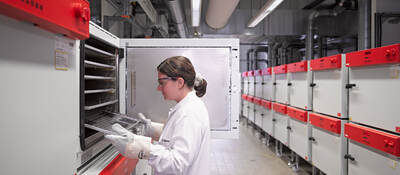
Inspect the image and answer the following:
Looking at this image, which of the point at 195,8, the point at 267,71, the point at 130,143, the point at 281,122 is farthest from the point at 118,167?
the point at 267,71

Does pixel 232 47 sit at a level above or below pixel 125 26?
below

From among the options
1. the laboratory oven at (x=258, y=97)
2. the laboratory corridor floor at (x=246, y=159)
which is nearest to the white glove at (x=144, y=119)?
the laboratory corridor floor at (x=246, y=159)

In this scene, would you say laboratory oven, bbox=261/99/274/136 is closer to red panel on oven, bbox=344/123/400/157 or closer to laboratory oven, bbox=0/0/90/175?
red panel on oven, bbox=344/123/400/157

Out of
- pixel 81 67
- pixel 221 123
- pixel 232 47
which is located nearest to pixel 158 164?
pixel 81 67

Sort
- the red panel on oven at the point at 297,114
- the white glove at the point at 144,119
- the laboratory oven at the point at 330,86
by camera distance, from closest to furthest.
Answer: the white glove at the point at 144,119 < the laboratory oven at the point at 330,86 < the red panel on oven at the point at 297,114

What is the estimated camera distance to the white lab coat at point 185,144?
1.21 meters

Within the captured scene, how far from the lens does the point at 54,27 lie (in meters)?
0.95

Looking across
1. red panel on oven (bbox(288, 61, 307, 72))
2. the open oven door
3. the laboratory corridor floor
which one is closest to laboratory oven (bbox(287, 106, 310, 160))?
the laboratory corridor floor

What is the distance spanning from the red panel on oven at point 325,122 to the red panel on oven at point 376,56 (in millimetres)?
735

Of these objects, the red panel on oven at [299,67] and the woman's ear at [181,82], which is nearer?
the woman's ear at [181,82]

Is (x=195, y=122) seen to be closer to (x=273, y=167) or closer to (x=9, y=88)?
(x=9, y=88)

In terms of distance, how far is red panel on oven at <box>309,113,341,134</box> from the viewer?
2.84 meters

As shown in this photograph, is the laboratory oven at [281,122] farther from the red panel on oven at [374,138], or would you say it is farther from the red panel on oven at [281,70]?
the red panel on oven at [374,138]

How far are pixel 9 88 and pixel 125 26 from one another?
3797mm
